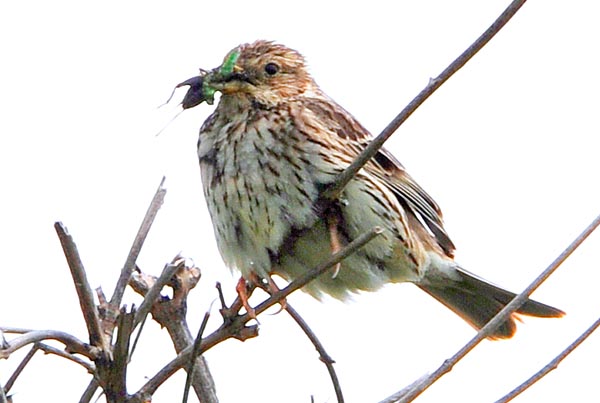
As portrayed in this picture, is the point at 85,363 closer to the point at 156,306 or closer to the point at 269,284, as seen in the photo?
the point at 156,306

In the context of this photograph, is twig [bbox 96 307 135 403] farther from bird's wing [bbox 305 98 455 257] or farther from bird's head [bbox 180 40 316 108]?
bird's wing [bbox 305 98 455 257]

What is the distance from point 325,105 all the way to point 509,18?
7.78 feet

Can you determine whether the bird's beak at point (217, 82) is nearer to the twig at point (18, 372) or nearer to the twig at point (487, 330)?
the twig at point (18, 372)

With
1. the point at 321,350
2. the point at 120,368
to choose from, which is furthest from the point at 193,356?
the point at 321,350

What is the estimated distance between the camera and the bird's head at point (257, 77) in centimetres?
420

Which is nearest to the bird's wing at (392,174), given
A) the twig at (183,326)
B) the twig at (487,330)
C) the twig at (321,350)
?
the twig at (321,350)

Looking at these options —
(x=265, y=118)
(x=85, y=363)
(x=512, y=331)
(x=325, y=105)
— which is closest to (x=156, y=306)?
(x=85, y=363)

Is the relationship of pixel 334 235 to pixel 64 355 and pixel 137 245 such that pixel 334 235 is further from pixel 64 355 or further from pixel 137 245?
pixel 64 355

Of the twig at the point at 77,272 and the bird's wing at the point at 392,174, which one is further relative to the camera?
the bird's wing at the point at 392,174

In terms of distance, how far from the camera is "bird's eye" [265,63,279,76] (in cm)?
455

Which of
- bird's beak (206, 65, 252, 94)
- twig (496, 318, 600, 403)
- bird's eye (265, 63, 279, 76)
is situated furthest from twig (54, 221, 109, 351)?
bird's eye (265, 63, 279, 76)

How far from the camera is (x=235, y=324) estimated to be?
278 cm

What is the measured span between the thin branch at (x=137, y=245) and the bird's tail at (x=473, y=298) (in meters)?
2.68

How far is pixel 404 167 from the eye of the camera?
484 centimetres
